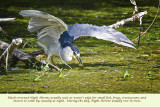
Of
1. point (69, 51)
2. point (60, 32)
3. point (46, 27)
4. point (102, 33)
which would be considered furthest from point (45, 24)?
point (102, 33)

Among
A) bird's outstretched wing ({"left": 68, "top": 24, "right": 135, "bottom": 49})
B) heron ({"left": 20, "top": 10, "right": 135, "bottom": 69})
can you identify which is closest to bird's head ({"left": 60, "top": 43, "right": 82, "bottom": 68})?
heron ({"left": 20, "top": 10, "right": 135, "bottom": 69})

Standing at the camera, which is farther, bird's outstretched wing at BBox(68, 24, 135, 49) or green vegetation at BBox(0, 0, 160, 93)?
green vegetation at BBox(0, 0, 160, 93)

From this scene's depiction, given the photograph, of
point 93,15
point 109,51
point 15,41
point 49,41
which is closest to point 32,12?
point 15,41

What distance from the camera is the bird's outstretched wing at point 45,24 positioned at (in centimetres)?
265

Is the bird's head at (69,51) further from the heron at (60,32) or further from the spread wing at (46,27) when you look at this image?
the spread wing at (46,27)

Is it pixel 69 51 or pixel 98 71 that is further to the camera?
pixel 98 71

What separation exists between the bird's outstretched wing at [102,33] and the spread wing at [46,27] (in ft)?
0.38

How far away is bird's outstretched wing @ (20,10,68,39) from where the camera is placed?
2.65m

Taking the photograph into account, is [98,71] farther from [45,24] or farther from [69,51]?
[45,24]

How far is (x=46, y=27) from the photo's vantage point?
2.89 metres

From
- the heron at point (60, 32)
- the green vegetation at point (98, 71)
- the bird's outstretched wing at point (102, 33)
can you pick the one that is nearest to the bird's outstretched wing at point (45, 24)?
the heron at point (60, 32)

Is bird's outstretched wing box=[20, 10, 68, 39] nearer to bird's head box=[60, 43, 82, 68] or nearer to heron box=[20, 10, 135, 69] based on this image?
heron box=[20, 10, 135, 69]

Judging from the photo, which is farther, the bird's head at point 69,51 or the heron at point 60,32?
the bird's head at point 69,51

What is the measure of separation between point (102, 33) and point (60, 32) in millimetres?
550
